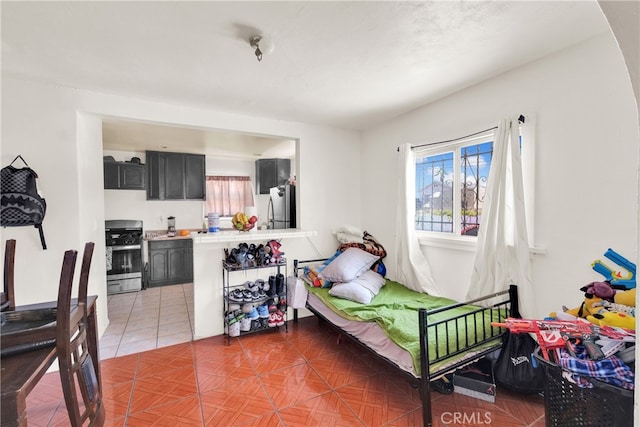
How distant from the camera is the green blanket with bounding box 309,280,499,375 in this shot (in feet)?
6.11

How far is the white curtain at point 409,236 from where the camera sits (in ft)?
9.46

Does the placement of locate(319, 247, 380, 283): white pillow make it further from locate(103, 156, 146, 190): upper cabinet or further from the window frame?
locate(103, 156, 146, 190): upper cabinet

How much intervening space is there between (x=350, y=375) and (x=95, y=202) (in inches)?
121

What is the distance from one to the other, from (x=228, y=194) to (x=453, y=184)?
15.1ft

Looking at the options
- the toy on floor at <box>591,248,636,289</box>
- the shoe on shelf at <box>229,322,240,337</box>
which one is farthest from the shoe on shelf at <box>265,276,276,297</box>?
the toy on floor at <box>591,248,636,289</box>

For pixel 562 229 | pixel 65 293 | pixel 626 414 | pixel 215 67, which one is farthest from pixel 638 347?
pixel 215 67

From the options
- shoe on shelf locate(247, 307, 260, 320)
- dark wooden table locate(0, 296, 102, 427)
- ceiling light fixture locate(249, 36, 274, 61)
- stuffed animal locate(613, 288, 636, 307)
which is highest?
ceiling light fixture locate(249, 36, 274, 61)

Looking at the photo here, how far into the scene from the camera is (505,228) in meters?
2.12

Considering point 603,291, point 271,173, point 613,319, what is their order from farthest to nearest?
point 271,173
point 603,291
point 613,319

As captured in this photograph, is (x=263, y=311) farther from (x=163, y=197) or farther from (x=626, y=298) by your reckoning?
(x=163, y=197)

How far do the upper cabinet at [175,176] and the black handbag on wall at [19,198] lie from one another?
2.78 meters

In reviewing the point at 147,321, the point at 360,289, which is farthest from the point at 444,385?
the point at 147,321

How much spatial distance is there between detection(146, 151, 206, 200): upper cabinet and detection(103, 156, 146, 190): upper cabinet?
12 centimetres

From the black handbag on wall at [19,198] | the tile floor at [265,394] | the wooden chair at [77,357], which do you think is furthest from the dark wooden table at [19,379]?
the black handbag on wall at [19,198]
